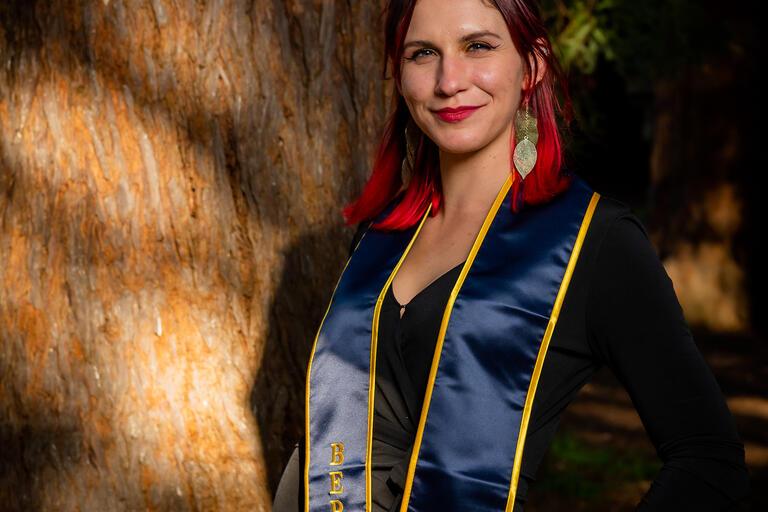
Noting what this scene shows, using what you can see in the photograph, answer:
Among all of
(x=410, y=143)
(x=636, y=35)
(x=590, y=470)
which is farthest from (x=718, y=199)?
(x=410, y=143)

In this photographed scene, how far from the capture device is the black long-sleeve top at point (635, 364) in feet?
5.00

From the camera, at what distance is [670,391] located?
153cm

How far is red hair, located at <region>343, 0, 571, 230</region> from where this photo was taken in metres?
1.79

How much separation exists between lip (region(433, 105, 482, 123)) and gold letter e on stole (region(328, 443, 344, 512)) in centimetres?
66

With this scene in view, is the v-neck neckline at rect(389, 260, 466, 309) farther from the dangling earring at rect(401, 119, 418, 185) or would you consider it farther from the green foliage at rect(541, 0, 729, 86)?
the green foliage at rect(541, 0, 729, 86)

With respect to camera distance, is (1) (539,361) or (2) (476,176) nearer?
(1) (539,361)

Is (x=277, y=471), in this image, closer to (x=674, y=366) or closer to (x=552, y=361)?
(x=552, y=361)

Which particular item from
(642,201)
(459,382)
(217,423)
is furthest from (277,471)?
(642,201)

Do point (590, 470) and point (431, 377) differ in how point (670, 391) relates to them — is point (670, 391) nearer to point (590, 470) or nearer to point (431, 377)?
point (431, 377)

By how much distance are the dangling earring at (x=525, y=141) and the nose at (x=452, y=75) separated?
17 centimetres

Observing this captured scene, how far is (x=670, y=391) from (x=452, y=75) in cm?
69

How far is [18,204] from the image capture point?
2305 millimetres

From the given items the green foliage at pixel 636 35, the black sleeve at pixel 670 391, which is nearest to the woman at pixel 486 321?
the black sleeve at pixel 670 391

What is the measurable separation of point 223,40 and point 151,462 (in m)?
1.02
